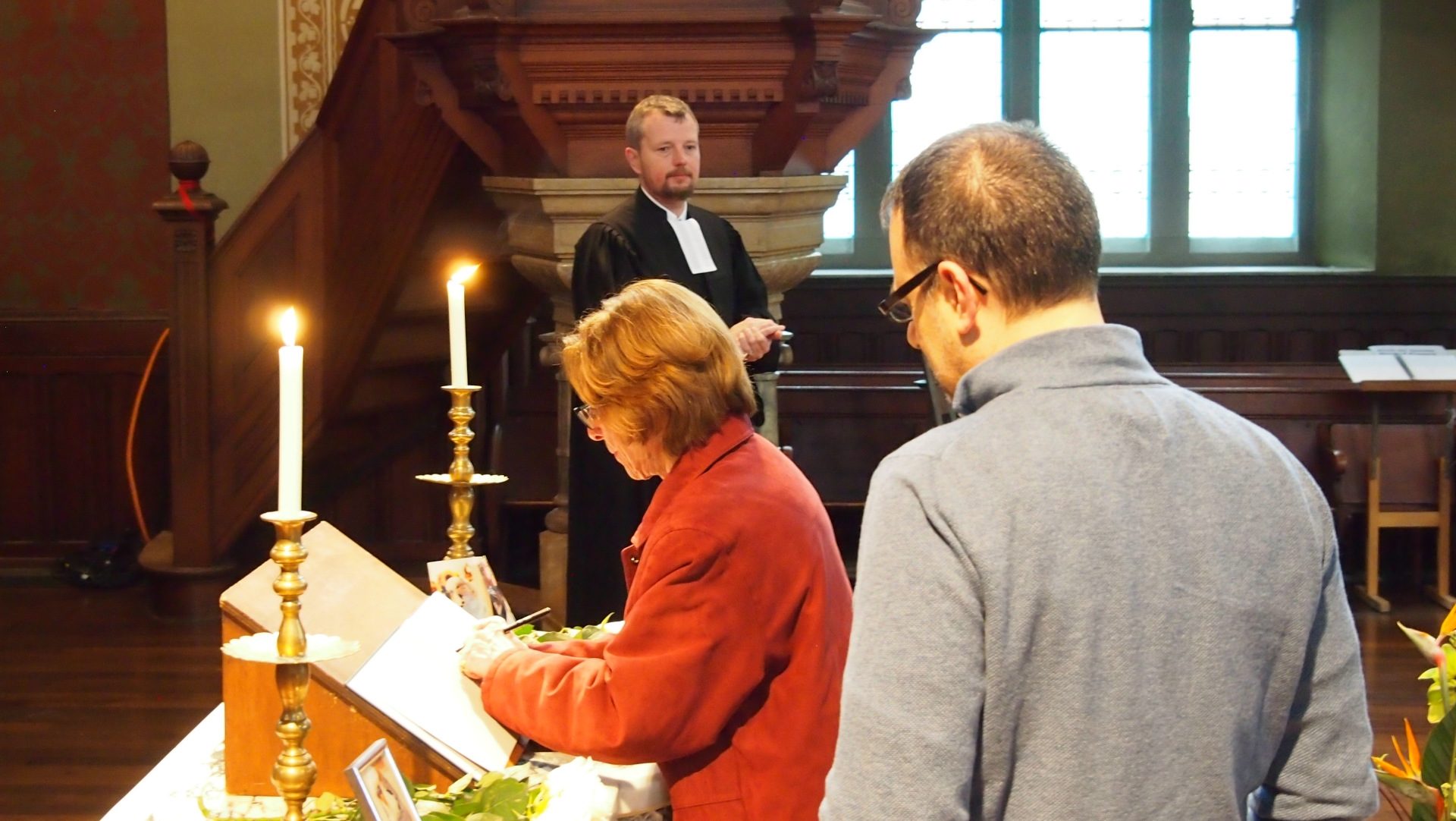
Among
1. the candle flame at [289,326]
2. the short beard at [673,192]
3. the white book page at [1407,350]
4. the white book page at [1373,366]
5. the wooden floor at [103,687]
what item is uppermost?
the short beard at [673,192]

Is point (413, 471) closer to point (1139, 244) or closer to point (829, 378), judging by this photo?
point (829, 378)

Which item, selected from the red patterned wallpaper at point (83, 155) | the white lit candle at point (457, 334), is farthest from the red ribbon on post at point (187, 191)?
the white lit candle at point (457, 334)

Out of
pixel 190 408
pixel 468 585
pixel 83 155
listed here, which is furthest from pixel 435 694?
pixel 83 155

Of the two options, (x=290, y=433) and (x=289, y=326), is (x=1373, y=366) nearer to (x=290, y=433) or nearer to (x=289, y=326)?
(x=289, y=326)

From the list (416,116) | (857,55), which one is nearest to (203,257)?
(416,116)

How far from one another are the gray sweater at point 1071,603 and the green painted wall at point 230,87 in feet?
19.3

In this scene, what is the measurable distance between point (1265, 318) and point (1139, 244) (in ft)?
2.96

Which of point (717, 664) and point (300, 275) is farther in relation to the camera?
point (300, 275)

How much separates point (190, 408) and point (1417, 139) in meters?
6.17

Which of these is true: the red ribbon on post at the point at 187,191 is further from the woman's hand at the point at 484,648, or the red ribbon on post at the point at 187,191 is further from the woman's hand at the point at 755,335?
the woman's hand at the point at 484,648

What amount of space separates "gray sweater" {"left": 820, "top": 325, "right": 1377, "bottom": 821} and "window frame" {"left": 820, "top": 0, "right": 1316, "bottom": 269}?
26.0 feet

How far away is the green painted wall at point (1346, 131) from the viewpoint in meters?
8.53

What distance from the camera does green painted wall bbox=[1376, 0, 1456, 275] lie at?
8.36 metres

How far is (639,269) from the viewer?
425cm
